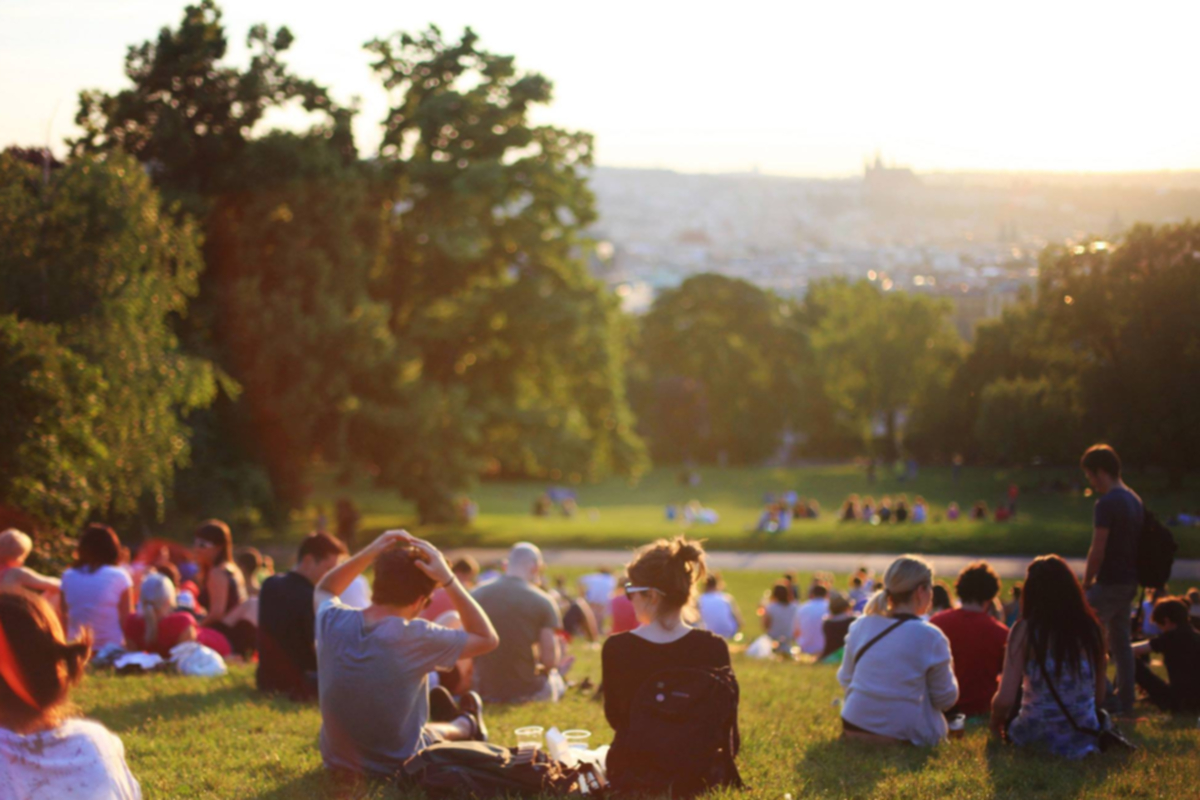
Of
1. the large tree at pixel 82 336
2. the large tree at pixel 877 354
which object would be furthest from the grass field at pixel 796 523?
the large tree at pixel 82 336

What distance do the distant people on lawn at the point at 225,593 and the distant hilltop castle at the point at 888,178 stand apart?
86.1ft

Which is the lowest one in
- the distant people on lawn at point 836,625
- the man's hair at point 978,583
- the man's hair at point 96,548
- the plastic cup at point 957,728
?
the distant people on lawn at point 836,625

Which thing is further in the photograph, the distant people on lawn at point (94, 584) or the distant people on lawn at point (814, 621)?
the distant people on lawn at point (814, 621)

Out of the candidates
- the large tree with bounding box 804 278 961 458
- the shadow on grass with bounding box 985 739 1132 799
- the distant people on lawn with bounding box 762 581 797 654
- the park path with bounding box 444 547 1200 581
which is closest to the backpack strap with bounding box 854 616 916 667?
the shadow on grass with bounding box 985 739 1132 799

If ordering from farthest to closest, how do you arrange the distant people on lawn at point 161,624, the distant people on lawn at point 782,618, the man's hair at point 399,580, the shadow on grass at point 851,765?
the distant people on lawn at point 782,618 → the distant people on lawn at point 161,624 → the shadow on grass at point 851,765 → the man's hair at point 399,580

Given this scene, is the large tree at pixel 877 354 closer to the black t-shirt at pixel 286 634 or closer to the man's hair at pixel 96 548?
the man's hair at pixel 96 548

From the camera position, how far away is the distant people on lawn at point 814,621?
42.3ft

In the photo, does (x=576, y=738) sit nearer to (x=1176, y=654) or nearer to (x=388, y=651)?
(x=388, y=651)

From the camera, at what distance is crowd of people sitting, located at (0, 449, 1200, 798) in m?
3.27

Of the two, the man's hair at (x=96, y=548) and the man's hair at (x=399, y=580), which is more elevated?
the man's hair at (x=399, y=580)

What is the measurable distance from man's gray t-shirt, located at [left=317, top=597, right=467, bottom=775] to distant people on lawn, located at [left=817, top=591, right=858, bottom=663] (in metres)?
6.73

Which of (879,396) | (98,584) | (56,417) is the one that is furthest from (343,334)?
(879,396)

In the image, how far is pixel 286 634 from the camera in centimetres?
795

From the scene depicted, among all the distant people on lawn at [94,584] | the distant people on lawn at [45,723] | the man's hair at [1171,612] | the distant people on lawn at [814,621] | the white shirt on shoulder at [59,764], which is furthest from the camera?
the distant people on lawn at [814,621]
